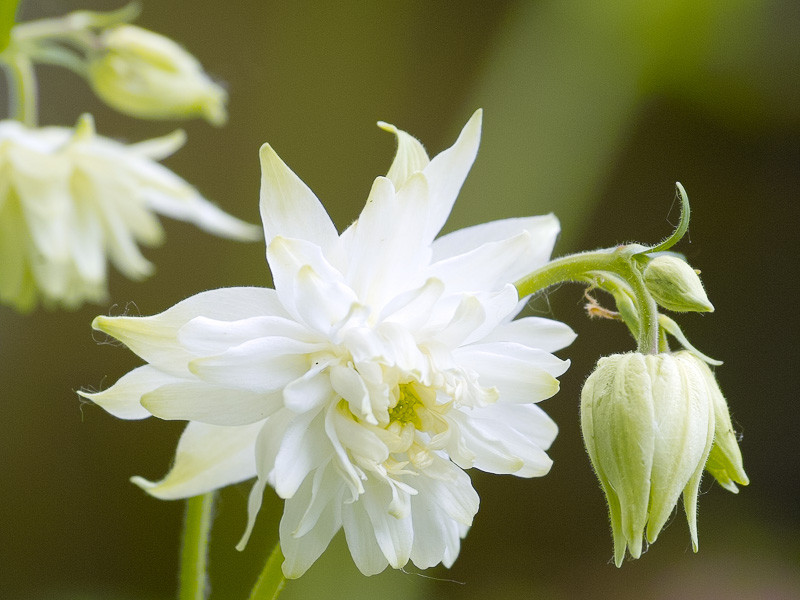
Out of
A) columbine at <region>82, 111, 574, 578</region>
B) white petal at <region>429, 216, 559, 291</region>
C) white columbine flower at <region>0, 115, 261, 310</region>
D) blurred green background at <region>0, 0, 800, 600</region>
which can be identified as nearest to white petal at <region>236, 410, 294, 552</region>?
columbine at <region>82, 111, 574, 578</region>

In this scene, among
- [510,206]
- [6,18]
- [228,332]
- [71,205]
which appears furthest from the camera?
[510,206]

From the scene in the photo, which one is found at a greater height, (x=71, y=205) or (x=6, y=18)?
(x=6, y=18)

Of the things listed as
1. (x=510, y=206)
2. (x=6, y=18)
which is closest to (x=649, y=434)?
(x=6, y=18)

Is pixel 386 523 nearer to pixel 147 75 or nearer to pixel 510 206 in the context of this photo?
pixel 147 75

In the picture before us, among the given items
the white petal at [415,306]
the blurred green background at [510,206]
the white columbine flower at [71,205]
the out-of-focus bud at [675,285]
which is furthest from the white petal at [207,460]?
the blurred green background at [510,206]

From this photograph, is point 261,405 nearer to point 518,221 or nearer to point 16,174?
point 518,221

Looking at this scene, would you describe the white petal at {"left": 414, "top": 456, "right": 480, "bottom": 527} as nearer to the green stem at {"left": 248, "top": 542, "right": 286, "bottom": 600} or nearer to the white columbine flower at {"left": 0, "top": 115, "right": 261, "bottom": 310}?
the green stem at {"left": 248, "top": 542, "right": 286, "bottom": 600}

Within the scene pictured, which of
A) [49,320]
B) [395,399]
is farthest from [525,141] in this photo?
[395,399]

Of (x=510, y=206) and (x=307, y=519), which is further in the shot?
(x=510, y=206)
